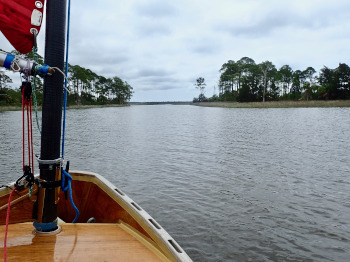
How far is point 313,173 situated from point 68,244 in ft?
30.7

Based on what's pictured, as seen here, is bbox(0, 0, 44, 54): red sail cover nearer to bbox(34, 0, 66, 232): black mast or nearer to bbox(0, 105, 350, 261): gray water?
bbox(34, 0, 66, 232): black mast

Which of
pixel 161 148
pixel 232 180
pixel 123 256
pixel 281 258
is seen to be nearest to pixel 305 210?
pixel 281 258

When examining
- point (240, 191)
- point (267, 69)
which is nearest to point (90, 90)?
point (267, 69)

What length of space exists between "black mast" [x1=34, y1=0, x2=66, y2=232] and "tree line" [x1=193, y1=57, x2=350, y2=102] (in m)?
87.0

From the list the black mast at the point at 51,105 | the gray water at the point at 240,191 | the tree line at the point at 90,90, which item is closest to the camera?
the black mast at the point at 51,105

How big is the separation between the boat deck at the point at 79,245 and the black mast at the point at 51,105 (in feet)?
0.88

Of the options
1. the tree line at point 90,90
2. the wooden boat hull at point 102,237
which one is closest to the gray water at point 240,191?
the wooden boat hull at point 102,237

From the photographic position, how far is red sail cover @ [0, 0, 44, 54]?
2.76m

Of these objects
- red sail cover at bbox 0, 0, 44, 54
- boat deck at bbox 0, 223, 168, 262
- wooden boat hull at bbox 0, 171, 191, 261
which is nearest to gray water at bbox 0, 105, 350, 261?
wooden boat hull at bbox 0, 171, 191, 261

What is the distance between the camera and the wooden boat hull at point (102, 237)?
2742 millimetres

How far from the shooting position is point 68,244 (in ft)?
9.61

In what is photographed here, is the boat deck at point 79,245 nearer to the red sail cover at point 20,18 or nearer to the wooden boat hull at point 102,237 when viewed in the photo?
the wooden boat hull at point 102,237

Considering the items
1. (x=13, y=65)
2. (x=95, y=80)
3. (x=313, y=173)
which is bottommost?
(x=313, y=173)

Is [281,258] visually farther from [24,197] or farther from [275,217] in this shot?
[24,197]
